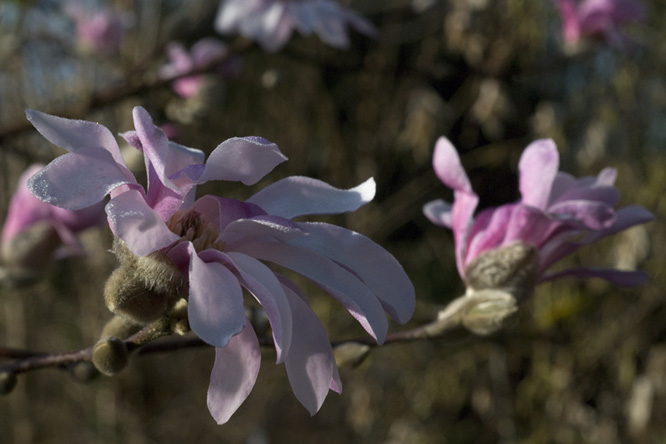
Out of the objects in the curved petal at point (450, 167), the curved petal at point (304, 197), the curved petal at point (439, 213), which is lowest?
the curved petal at point (439, 213)

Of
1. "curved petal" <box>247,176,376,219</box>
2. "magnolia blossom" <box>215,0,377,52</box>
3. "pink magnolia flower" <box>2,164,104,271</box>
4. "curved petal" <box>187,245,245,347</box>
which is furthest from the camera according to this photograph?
"magnolia blossom" <box>215,0,377,52</box>

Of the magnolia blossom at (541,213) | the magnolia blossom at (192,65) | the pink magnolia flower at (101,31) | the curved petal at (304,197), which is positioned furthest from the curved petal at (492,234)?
the pink magnolia flower at (101,31)

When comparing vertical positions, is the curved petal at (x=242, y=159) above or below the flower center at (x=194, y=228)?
above

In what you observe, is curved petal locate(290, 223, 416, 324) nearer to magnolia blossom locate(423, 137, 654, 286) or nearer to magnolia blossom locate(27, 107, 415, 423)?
magnolia blossom locate(27, 107, 415, 423)

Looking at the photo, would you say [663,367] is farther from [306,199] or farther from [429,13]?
[306,199]

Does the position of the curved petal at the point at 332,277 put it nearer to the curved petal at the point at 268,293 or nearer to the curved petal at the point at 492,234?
the curved petal at the point at 268,293

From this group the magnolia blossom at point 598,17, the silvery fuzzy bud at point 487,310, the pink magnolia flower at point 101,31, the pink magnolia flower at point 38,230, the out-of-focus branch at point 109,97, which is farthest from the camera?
the pink magnolia flower at point 101,31

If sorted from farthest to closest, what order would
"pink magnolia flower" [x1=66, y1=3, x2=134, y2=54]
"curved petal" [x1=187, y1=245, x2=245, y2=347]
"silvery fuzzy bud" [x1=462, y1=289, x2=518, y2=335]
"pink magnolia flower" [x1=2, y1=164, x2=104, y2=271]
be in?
1. "pink magnolia flower" [x1=66, y1=3, x2=134, y2=54]
2. "pink magnolia flower" [x1=2, y1=164, x2=104, y2=271]
3. "silvery fuzzy bud" [x1=462, y1=289, x2=518, y2=335]
4. "curved petal" [x1=187, y1=245, x2=245, y2=347]

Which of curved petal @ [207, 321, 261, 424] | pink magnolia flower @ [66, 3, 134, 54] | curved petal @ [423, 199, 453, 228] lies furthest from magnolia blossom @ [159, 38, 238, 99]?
curved petal @ [207, 321, 261, 424]
